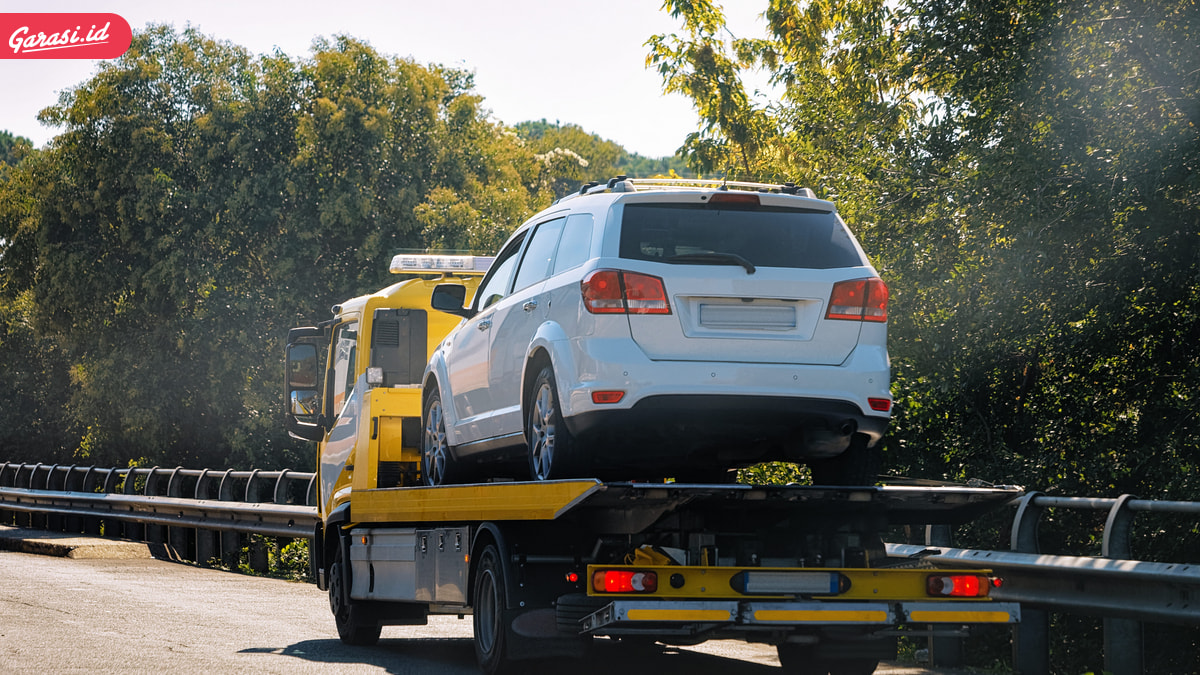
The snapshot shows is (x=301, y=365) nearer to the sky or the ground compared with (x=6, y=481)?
nearer to the sky

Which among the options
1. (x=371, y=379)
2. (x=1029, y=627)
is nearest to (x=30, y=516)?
(x=371, y=379)

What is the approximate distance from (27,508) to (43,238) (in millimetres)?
12226

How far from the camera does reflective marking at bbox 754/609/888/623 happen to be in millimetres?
6492

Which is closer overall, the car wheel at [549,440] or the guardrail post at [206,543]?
the car wheel at [549,440]

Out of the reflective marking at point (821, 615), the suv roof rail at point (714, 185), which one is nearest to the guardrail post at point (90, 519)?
the suv roof rail at point (714, 185)

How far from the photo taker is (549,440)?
295 inches

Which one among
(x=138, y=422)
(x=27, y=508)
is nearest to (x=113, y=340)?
(x=138, y=422)

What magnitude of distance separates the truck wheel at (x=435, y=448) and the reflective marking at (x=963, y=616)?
12.0ft

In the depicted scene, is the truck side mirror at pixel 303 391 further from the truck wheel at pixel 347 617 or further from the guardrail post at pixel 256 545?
the guardrail post at pixel 256 545

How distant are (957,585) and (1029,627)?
52.1 inches

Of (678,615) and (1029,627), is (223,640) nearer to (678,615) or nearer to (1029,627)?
(678,615)

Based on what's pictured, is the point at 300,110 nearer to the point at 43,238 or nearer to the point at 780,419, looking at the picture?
the point at 43,238

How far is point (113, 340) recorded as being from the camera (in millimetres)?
36188

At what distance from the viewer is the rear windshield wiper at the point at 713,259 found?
718 centimetres
